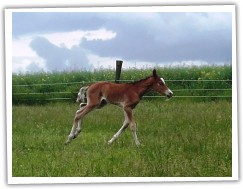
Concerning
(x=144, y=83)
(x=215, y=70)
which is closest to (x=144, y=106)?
(x=144, y=83)

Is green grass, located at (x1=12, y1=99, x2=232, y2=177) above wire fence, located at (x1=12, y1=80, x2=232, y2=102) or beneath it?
beneath

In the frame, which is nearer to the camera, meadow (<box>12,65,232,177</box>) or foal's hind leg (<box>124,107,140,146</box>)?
meadow (<box>12,65,232,177</box>)

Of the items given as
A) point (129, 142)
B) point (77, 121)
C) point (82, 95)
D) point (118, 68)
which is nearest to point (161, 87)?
point (118, 68)

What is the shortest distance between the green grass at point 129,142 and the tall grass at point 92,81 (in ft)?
0.34

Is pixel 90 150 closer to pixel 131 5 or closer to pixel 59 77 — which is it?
pixel 59 77

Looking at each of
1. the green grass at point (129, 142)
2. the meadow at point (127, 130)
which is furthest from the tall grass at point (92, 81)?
the green grass at point (129, 142)

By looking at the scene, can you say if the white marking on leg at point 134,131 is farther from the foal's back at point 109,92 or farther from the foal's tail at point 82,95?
the foal's tail at point 82,95

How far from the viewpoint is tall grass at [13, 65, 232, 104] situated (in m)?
9.09

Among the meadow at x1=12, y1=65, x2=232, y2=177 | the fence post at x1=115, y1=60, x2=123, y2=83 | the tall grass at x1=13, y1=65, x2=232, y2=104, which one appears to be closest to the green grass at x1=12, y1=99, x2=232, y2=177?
the meadow at x1=12, y1=65, x2=232, y2=177

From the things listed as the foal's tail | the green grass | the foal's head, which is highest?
the foal's head

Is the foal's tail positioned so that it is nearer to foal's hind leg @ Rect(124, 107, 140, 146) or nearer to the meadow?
the meadow

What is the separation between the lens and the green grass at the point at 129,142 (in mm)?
8914

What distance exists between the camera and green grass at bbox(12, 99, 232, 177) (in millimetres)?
8914

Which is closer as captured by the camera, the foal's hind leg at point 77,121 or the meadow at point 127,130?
the meadow at point 127,130
